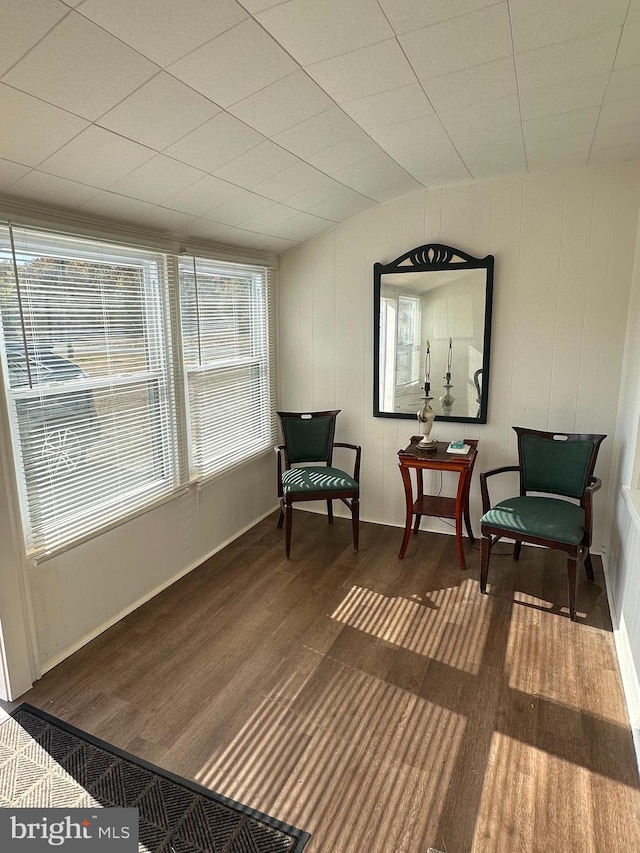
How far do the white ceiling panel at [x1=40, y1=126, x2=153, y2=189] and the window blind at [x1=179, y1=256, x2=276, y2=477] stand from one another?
96 cm

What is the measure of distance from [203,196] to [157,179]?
0.34 metres

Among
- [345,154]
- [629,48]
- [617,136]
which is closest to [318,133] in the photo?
[345,154]

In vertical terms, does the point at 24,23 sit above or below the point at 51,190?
above

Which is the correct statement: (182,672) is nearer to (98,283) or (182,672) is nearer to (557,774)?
(557,774)

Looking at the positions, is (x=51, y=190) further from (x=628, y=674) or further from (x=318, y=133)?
(x=628, y=674)

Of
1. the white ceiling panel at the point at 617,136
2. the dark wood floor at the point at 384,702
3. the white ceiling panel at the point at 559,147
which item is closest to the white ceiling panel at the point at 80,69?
the white ceiling panel at the point at 559,147

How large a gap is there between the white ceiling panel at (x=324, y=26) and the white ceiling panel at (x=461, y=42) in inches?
5.3

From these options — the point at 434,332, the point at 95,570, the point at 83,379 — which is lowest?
the point at 95,570

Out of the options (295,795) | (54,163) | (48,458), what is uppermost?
(54,163)

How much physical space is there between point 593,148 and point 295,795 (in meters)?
3.27

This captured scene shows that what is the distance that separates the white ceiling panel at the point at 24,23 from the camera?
1294mm

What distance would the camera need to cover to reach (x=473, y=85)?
79.7 inches

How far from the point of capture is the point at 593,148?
9.07ft

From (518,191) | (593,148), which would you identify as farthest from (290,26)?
(518,191)
